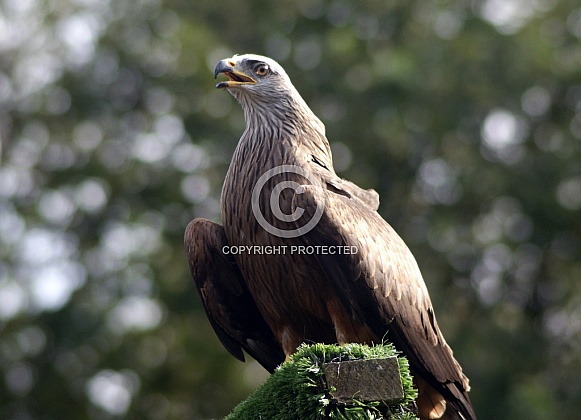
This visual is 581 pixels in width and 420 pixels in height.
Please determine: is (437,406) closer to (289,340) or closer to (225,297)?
(289,340)

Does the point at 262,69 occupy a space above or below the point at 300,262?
above

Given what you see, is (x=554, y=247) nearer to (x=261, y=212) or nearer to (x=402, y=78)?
(x=402, y=78)

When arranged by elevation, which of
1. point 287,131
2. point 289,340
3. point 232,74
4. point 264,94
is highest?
point 232,74

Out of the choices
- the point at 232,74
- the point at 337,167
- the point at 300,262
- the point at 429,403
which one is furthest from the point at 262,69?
the point at 337,167

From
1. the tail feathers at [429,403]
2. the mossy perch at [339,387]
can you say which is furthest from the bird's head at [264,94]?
the mossy perch at [339,387]

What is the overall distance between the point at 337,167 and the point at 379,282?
11520mm

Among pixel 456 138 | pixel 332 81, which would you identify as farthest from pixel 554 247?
pixel 332 81

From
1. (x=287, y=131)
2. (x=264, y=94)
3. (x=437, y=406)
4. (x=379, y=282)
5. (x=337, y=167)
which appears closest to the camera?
(x=379, y=282)

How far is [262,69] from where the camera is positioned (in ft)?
19.3

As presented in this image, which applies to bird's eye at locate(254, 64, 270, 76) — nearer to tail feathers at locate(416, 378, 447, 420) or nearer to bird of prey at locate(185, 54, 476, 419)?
bird of prey at locate(185, 54, 476, 419)

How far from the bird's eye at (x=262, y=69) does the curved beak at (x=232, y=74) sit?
7 centimetres

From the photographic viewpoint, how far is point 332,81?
55.7ft

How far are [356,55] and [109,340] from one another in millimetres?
7288

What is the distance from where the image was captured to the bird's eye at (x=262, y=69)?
19.3ft
